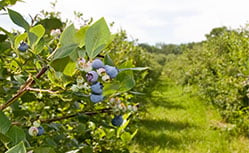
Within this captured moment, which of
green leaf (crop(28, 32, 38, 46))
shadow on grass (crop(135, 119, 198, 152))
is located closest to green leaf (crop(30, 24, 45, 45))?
green leaf (crop(28, 32, 38, 46))

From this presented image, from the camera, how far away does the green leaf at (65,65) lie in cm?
57

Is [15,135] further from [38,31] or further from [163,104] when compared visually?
[163,104]

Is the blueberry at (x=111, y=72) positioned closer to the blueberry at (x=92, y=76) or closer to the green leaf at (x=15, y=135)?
the blueberry at (x=92, y=76)

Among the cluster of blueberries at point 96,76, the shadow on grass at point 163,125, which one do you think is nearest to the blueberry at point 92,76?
the cluster of blueberries at point 96,76

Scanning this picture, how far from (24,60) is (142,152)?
4.03m

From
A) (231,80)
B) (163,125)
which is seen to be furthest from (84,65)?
(163,125)

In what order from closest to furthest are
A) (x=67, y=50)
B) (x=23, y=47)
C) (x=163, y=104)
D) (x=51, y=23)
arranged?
(x=67, y=50) < (x=23, y=47) < (x=51, y=23) < (x=163, y=104)

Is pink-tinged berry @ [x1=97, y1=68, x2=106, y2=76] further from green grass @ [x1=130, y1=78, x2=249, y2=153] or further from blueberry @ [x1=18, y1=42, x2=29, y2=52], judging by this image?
green grass @ [x1=130, y1=78, x2=249, y2=153]

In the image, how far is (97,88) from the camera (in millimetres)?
619

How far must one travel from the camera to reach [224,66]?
736 centimetres

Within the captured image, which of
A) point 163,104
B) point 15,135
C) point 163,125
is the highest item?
point 15,135

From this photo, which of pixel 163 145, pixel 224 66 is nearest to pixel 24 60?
pixel 163 145

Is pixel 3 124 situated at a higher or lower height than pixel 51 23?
lower

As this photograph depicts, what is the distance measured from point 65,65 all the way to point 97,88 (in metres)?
0.07
